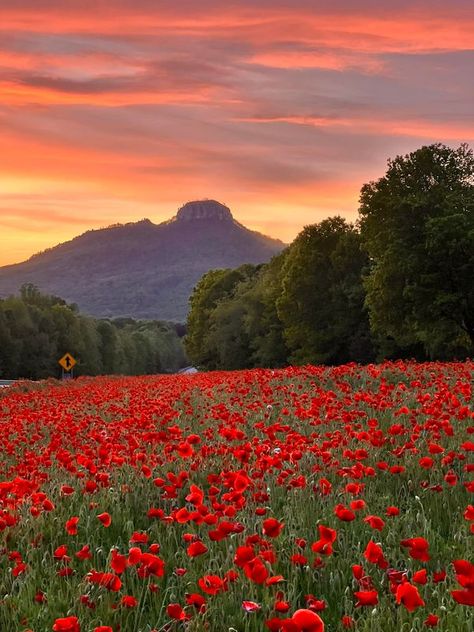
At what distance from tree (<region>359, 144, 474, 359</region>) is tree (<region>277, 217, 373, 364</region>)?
9556 mm

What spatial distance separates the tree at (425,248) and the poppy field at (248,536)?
78.4 feet

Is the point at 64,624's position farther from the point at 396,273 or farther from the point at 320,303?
the point at 320,303

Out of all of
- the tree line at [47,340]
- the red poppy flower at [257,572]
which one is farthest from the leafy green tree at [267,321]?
the red poppy flower at [257,572]

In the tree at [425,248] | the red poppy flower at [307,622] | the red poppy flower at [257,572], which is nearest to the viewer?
the red poppy flower at [307,622]

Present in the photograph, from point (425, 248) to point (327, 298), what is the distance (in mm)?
16443

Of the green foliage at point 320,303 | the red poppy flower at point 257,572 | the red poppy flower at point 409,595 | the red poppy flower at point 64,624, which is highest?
the green foliage at point 320,303

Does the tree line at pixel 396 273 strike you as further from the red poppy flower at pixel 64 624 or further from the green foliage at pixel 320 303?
the red poppy flower at pixel 64 624

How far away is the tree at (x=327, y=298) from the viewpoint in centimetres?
4719

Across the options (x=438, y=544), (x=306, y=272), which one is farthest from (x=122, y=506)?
(x=306, y=272)

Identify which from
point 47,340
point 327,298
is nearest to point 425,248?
point 327,298

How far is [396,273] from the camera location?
114 feet

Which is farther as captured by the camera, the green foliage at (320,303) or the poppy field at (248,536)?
the green foliage at (320,303)

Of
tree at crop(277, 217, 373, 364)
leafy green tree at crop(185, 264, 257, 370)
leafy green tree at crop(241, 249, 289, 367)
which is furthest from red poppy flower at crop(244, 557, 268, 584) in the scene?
leafy green tree at crop(185, 264, 257, 370)

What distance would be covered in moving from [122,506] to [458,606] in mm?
3399
